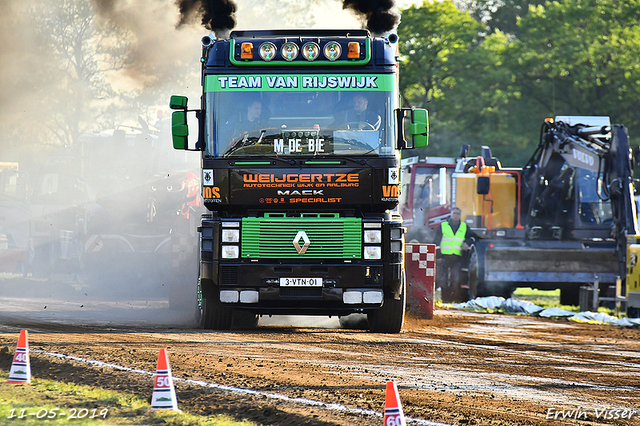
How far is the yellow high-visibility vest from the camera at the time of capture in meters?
19.9

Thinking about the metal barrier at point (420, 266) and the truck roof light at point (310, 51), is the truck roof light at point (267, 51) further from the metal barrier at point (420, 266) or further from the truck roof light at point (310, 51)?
the metal barrier at point (420, 266)

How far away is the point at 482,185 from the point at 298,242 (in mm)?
11551

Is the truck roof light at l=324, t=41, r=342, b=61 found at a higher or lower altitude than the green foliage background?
lower

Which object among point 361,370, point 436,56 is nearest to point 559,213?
point 361,370

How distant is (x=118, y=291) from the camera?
19891 millimetres

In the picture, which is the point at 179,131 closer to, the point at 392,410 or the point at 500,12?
the point at 392,410

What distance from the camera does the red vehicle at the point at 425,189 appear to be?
73.8ft

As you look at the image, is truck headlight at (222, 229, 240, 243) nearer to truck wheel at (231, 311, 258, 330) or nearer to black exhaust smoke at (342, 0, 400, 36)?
truck wheel at (231, 311, 258, 330)

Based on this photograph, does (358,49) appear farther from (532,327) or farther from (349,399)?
(532,327)

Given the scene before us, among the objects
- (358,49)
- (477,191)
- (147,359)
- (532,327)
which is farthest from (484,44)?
(147,359)

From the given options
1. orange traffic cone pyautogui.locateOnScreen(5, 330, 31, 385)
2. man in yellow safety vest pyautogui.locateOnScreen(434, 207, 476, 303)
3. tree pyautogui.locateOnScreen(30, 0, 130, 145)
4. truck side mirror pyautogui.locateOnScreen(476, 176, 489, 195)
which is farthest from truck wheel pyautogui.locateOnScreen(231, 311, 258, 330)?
tree pyautogui.locateOnScreen(30, 0, 130, 145)

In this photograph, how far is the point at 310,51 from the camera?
34.5ft

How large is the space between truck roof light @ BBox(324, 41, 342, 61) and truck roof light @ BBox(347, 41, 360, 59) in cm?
11

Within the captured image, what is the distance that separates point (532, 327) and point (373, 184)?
18.1 ft
